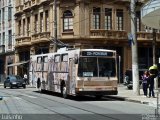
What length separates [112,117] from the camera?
677 inches

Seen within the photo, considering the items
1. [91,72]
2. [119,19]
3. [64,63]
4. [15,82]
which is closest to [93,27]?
[119,19]

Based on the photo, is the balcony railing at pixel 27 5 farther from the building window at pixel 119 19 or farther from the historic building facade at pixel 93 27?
the building window at pixel 119 19

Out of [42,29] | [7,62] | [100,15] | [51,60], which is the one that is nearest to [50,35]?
[42,29]

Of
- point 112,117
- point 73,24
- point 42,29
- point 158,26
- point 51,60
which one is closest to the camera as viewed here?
point 112,117

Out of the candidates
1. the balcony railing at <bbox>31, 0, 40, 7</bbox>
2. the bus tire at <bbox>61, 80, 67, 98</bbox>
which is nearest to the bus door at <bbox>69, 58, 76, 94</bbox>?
the bus tire at <bbox>61, 80, 67, 98</bbox>

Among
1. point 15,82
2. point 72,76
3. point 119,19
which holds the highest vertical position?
point 119,19

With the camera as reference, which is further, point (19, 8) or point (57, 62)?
point (19, 8)

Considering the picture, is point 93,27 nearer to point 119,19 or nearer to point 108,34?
point 108,34

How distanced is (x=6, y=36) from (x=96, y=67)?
1737 inches

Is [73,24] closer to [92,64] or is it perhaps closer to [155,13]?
[92,64]

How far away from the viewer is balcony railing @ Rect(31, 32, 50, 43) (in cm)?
5406

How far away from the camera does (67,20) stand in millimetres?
52375

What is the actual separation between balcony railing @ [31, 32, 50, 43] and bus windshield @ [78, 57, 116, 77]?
2710 cm

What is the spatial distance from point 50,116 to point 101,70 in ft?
32.8
